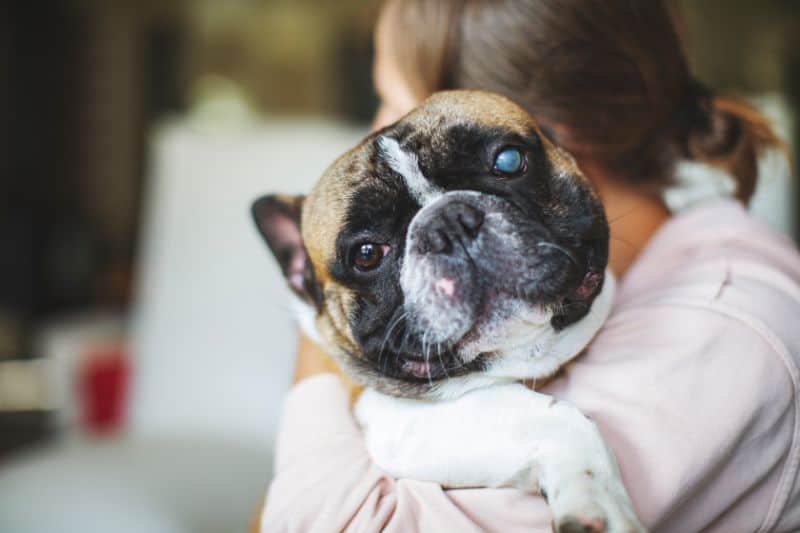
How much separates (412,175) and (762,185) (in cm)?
146

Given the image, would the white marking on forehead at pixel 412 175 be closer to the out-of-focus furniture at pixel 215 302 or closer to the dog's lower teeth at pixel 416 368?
the dog's lower teeth at pixel 416 368


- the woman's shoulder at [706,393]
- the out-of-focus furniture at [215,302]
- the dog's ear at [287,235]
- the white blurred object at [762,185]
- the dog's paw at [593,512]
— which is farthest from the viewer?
the out-of-focus furniture at [215,302]

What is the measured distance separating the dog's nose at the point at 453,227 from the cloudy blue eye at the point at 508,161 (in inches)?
5.1

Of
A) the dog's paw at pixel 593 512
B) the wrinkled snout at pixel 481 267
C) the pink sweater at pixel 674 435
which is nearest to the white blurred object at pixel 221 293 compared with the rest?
the pink sweater at pixel 674 435

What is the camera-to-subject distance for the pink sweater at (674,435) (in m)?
0.99

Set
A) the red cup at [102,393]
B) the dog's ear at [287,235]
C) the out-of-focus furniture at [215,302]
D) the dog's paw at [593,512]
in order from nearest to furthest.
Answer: the dog's paw at [593,512] < the dog's ear at [287,235] < the out-of-focus furniture at [215,302] < the red cup at [102,393]

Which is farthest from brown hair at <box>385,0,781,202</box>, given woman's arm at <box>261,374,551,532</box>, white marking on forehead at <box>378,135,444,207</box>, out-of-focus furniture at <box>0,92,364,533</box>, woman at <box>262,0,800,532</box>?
out-of-focus furniture at <box>0,92,364,533</box>

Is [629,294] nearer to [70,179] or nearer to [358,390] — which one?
[358,390]

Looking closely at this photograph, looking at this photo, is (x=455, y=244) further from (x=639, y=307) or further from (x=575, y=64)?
(x=575, y=64)

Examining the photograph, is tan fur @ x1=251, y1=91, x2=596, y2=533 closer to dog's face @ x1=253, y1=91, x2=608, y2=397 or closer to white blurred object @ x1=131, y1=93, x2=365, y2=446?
dog's face @ x1=253, y1=91, x2=608, y2=397

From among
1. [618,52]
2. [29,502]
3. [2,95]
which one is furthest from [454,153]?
[2,95]

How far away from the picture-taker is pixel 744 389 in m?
1.01

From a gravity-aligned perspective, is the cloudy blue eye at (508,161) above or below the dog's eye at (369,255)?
above

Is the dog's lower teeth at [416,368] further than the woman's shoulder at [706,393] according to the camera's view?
Yes
